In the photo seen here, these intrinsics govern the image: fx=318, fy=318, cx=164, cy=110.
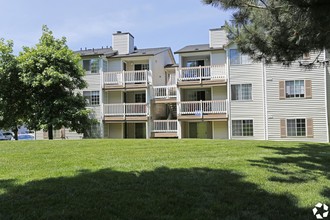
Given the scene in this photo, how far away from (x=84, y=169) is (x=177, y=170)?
2.09 metres

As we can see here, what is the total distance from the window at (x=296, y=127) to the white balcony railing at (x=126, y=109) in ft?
35.0

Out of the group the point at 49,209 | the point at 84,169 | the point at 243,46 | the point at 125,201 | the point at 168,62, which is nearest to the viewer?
the point at 49,209

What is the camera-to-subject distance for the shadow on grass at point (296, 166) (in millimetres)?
6795

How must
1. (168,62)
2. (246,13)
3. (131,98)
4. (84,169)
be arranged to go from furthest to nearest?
1. (168,62)
2. (131,98)
3. (246,13)
4. (84,169)

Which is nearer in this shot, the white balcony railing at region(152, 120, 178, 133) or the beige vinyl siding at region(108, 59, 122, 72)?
the white balcony railing at region(152, 120, 178, 133)

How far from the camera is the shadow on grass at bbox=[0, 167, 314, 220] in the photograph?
4568 millimetres

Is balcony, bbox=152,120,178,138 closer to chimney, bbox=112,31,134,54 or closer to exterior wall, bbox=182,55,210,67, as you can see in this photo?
exterior wall, bbox=182,55,210,67

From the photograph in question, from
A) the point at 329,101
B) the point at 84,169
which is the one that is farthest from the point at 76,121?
the point at 329,101

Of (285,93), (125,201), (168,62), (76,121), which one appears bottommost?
(125,201)

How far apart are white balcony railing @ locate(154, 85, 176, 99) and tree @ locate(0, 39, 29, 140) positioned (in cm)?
1015

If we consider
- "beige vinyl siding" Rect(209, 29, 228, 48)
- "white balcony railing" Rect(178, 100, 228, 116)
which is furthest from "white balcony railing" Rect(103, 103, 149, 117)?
"beige vinyl siding" Rect(209, 29, 228, 48)

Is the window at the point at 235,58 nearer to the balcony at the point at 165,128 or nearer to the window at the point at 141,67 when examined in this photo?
the balcony at the point at 165,128

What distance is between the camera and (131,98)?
2870 centimetres

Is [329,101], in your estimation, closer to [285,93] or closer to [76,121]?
[285,93]
